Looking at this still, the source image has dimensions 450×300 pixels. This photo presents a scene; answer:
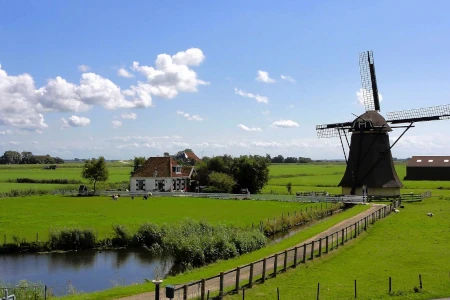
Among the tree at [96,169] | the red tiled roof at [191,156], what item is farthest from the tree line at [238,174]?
the red tiled roof at [191,156]

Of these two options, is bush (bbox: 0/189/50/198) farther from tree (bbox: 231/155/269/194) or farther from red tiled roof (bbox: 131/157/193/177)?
tree (bbox: 231/155/269/194)

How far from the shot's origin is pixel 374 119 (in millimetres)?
50750

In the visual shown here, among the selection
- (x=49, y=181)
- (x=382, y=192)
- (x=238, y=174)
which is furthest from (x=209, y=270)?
(x=49, y=181)

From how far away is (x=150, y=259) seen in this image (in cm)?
2873

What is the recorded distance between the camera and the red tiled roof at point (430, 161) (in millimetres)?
94188

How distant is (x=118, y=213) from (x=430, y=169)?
71.3m

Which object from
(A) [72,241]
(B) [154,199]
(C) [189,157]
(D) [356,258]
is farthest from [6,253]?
(C) [189,157]

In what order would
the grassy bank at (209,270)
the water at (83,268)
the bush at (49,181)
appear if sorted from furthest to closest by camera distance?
the bush at (49,181) < the water at (83,268) < the grassy bank at (209,270)

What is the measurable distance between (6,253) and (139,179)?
142 feet

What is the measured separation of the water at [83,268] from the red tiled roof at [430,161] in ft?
260

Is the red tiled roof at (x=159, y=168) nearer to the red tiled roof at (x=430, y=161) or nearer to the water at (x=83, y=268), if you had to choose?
the water at (x=83, y=268)

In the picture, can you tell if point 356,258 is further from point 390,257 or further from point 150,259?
point 150,259

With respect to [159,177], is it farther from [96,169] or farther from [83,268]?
[83,268]

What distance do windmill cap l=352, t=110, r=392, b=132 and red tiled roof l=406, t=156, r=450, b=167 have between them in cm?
4952
